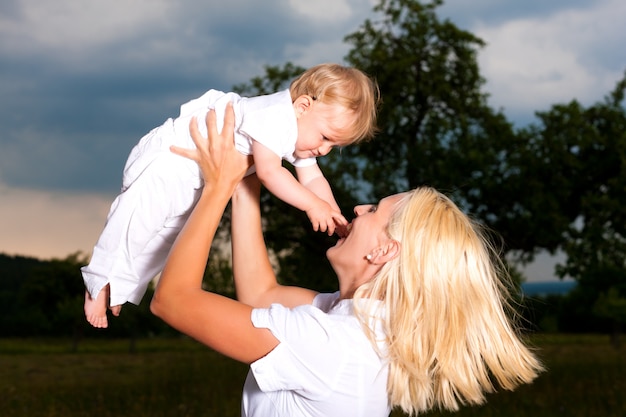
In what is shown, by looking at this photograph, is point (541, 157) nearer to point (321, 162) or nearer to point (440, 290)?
point (321, 162)

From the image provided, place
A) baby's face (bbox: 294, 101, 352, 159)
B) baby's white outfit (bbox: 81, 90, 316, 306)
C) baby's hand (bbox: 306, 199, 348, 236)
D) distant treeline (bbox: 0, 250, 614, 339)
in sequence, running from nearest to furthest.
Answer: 1. baby's hand (bbox: 306, 199, 348, 236)
2. baby's white outfit (bbox: 81, 90, 316, 306)
3. baby's face (bbox: 294, 101, 352, 159)
4. distant treeline (bbox: 0, 250, 614, 339)

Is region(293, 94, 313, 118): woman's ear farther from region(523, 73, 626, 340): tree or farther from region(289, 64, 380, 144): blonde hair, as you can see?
region(523, 73, 626, 340): tree

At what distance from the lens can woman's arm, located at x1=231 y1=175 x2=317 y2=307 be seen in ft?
8.80

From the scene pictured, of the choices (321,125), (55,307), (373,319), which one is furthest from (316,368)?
(55,307)

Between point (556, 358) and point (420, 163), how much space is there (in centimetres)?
380

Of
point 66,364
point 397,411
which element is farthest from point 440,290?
point 66,364

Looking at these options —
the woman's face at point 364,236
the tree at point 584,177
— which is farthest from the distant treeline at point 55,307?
the woman's face at point 364,236

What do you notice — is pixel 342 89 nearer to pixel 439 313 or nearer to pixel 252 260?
pixel 252 260

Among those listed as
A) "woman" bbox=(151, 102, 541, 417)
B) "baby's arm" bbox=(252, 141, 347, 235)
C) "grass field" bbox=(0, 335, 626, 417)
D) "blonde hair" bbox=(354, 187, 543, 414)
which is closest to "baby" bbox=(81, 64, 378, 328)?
"baby's arm" bbox=(252, 141, 347, 235)

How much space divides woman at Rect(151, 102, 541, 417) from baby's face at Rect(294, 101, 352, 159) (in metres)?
0.47

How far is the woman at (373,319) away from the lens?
6.88 feet

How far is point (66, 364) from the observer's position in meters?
11.4

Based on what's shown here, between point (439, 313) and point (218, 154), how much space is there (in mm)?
790

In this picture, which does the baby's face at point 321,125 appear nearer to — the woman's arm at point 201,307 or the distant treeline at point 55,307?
the woman's arm at point 201,307
